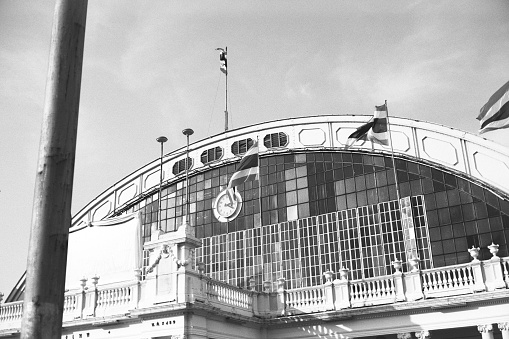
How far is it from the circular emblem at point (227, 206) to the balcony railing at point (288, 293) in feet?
35.9

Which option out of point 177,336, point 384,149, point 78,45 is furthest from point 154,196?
point 78,45

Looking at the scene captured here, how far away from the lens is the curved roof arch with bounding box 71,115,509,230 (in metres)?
34.3

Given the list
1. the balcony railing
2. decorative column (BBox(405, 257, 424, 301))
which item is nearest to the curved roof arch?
the balcony railing

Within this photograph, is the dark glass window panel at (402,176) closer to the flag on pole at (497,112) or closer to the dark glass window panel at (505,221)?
the dark glass window panel at (505,221)

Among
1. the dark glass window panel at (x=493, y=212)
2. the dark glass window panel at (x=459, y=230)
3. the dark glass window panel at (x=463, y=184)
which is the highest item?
the dark glass window panel at (x=463, y=184)

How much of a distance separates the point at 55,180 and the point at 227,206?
34.7 metres

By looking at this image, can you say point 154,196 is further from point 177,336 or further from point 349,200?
point 177,336

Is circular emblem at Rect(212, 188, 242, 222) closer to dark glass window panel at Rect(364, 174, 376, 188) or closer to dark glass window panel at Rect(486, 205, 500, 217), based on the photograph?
dark glass window panel at Rect(364, 174, 376, 188)

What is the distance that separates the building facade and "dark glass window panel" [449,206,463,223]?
6cm

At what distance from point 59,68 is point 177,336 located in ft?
62.5

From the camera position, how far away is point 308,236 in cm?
3666

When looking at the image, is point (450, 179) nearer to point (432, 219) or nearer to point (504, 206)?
point (432, 219)

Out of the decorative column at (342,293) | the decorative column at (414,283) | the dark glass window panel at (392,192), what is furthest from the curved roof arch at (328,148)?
the decorative column at (342,293)

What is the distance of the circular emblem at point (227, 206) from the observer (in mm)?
39844
